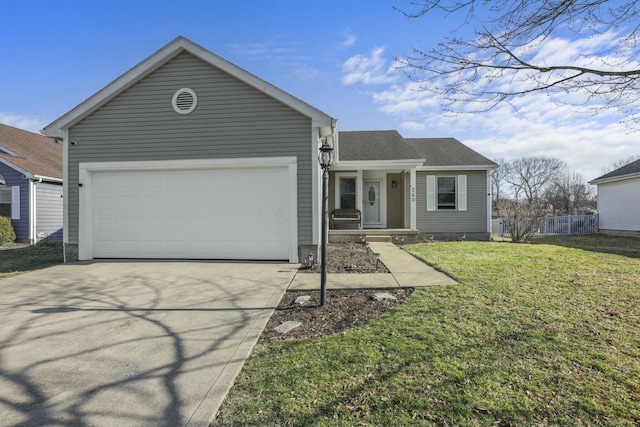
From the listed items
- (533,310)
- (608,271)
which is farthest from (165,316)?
(608,271)

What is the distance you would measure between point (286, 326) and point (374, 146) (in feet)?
36.5

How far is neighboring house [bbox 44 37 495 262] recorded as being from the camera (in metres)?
7.77

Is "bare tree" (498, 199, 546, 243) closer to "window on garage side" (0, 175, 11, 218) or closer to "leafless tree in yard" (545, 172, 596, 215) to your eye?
"window on garage side" (0, 175, 11, 218)

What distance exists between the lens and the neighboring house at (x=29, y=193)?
1298 centimetres

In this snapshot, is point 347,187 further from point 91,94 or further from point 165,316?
point 165,316

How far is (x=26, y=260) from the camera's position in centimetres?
884

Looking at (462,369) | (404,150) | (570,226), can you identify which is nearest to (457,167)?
(404,150)

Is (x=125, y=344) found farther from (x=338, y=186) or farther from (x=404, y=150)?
(x=404, y=150)

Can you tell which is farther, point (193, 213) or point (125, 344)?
point (193, 213)

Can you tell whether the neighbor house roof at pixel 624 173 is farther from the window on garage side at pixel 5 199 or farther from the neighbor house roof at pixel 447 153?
the window on garage side at pixel 5 199

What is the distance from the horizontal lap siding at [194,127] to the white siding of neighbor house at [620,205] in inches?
687

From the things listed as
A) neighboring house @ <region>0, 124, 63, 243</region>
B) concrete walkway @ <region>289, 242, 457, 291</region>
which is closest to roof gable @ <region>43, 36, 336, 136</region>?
concrete walkway @ <region>289, 242, 457, 291</region>

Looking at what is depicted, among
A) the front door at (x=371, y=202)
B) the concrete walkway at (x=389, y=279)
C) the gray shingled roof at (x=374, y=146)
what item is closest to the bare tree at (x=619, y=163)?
the gray shingled roof at (x=374, y=146)

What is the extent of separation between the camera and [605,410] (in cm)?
221
